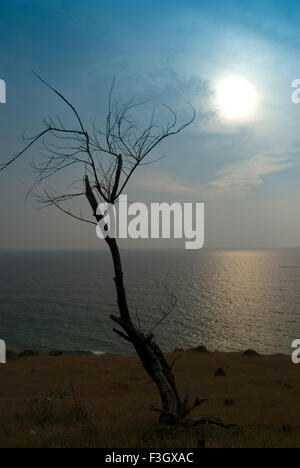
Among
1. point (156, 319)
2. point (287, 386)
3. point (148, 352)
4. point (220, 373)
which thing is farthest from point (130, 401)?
point (156, 319)

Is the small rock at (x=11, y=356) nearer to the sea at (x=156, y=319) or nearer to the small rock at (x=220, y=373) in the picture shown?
the sea at (x=156, y=319)

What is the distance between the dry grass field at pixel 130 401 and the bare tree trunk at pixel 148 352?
494 mm

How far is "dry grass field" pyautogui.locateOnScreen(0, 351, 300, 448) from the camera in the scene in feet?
29.2

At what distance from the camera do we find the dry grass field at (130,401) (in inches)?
350

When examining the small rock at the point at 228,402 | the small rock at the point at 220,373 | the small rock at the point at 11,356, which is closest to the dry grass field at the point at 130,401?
the small rock at the point at 228,402

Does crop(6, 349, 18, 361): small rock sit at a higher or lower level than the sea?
higher

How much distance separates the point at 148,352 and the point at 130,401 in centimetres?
855

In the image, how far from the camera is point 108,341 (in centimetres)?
5484

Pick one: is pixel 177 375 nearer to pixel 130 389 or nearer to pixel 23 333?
pixel 130 389

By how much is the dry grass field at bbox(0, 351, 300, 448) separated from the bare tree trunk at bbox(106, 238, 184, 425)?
49 cm

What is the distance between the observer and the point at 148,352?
31.7ft

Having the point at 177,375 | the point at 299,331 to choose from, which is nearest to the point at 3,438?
the point at 177,375

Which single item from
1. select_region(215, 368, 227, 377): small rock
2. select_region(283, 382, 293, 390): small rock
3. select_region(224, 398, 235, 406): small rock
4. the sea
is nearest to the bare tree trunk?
select_region(224, 398, 235, 406): small rock

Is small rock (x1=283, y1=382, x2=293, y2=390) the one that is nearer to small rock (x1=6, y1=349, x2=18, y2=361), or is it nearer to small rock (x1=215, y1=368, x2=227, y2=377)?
small rock (x1=215, y1=368, x2=227, y2=377)
